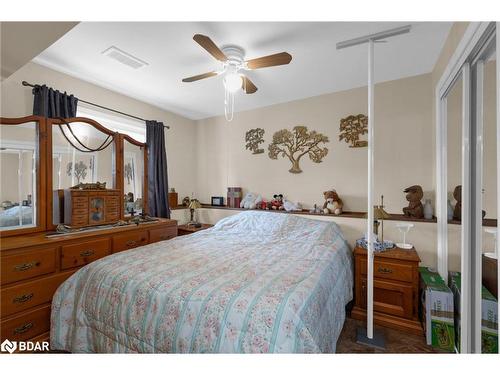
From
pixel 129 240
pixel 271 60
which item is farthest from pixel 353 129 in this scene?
pixel 129 240

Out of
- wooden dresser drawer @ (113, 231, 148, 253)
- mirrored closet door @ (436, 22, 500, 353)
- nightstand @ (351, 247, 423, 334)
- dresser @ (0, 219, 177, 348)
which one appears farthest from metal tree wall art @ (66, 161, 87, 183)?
mirrored closet door @ (436, 22, 500, 353)

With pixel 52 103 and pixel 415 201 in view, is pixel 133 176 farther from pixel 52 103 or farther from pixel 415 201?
pixel 415 201

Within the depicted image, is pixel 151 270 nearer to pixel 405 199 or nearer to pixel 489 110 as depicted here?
pixel 489 110

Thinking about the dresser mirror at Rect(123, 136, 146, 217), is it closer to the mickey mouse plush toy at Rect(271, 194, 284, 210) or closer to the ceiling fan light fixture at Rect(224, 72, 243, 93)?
the ceiling fan light fixture at Rect(224, 72, 243, 93)

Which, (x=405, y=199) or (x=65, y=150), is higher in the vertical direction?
(x=65, y=150)

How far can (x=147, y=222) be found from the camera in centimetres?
265

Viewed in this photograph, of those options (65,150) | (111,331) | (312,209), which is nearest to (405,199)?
(312,209)

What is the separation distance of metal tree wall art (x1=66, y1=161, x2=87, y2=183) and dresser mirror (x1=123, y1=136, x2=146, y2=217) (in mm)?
427

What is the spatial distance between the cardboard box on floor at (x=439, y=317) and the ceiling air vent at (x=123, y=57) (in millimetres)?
3123

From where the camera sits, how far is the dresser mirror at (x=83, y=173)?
2.15 m

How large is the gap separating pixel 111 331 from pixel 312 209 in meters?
2.34

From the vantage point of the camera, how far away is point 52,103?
2.17m

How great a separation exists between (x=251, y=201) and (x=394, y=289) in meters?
1.93

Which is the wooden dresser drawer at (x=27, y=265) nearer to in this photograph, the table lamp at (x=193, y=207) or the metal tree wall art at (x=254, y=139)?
the table lamp at (x=193, y=207)
